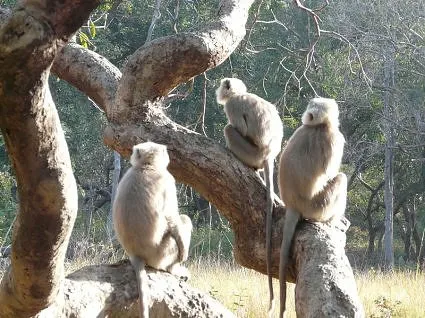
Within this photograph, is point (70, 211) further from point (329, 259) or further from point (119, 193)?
point (119, 193)

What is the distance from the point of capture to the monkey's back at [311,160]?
5.09 m

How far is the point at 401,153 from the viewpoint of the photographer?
69.8 feet

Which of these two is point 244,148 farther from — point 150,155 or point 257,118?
point 150,155

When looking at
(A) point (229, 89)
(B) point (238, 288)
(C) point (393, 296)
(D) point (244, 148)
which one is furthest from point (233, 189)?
(C) point (393, 296)

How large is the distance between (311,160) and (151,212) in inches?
43.5

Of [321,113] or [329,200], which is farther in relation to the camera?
[321,113]

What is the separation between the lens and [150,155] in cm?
461

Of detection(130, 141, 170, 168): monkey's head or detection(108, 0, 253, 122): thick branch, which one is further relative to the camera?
detection(108, 0, 253, 122): thick branch

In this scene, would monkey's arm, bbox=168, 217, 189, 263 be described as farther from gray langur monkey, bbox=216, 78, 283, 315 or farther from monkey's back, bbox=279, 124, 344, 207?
gray langur monkey, bbox=216, 78, 283, 315

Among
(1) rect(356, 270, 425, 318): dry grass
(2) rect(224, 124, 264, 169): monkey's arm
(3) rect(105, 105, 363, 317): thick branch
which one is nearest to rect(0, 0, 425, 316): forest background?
(1) rect(356, 270, 425, 318): dry grass

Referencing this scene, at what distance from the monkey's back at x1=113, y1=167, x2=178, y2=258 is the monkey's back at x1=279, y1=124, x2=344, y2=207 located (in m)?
0.79

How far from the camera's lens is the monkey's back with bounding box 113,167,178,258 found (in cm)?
474

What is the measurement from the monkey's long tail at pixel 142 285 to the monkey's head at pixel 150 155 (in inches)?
25.3

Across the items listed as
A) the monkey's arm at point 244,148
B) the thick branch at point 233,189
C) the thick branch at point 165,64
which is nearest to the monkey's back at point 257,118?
the monkey's arm at point 244,148
